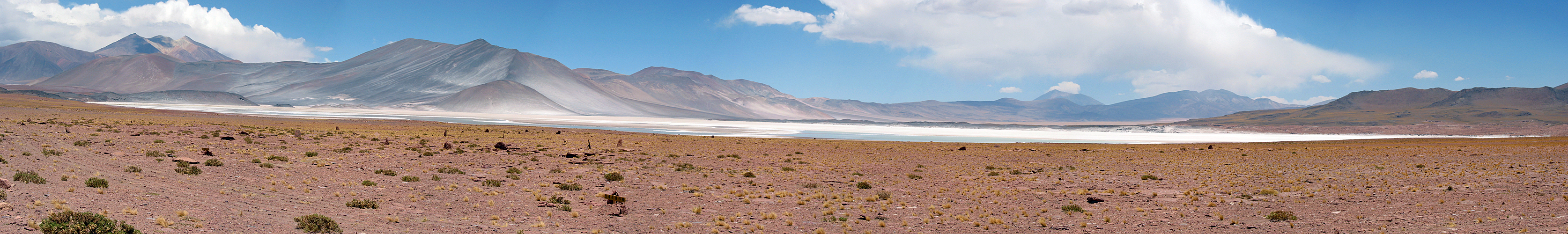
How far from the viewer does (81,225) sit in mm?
9344

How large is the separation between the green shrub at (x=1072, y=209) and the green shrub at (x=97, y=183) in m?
18.4

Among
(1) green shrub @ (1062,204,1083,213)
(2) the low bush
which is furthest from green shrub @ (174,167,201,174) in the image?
(1) green shrub @ (1062,204,1083,213)

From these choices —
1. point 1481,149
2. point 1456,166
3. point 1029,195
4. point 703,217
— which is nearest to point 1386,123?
point 1481,149

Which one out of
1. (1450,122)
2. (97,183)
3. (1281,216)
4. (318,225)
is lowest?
(318,225)

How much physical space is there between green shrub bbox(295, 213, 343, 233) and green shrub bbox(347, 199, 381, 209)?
280 centimetres

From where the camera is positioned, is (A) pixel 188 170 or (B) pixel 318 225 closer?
(B) pixel 318 225

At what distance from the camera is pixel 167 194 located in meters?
14.1

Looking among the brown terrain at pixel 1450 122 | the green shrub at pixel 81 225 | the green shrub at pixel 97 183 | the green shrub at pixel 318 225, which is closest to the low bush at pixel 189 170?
the green shrub at pixel 97 183

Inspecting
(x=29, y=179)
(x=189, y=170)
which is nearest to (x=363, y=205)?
(x=29, y=179)

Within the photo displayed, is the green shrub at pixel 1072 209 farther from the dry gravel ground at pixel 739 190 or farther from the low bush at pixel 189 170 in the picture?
the low bush at pixel 189 170

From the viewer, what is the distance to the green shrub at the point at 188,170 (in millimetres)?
18359

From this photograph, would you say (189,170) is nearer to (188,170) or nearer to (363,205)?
(188,170)

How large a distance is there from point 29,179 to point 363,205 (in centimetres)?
558

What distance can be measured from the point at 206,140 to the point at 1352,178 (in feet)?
129
